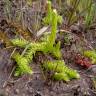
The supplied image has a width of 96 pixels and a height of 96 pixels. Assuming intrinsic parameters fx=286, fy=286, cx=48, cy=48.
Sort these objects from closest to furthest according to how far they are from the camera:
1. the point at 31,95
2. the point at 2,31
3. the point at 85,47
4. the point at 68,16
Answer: the point at 31,95 < the point at 2,31 < the point at 85,47 < the point at 68,16

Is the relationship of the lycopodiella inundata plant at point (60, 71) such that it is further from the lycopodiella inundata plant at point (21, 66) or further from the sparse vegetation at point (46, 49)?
the lycopodiella inundata plant at point (21, 66)

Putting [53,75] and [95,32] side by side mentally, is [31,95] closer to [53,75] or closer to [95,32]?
[53,75]

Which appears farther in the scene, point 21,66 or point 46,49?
point 46,49

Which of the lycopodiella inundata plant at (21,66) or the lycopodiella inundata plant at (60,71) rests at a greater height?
the lycopodiella inundata plant at (21,66)

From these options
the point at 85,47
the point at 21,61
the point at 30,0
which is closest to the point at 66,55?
the point at 85,47

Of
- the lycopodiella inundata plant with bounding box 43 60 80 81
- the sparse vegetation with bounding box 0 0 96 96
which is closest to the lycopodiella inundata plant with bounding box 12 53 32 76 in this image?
the sparse vegetation with bounding box 0 0 96 96

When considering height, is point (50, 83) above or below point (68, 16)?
below

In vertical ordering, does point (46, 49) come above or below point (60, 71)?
above

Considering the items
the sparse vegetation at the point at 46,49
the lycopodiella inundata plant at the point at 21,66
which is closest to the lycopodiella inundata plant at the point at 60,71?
the sparse vegetation at the point at 46,49
